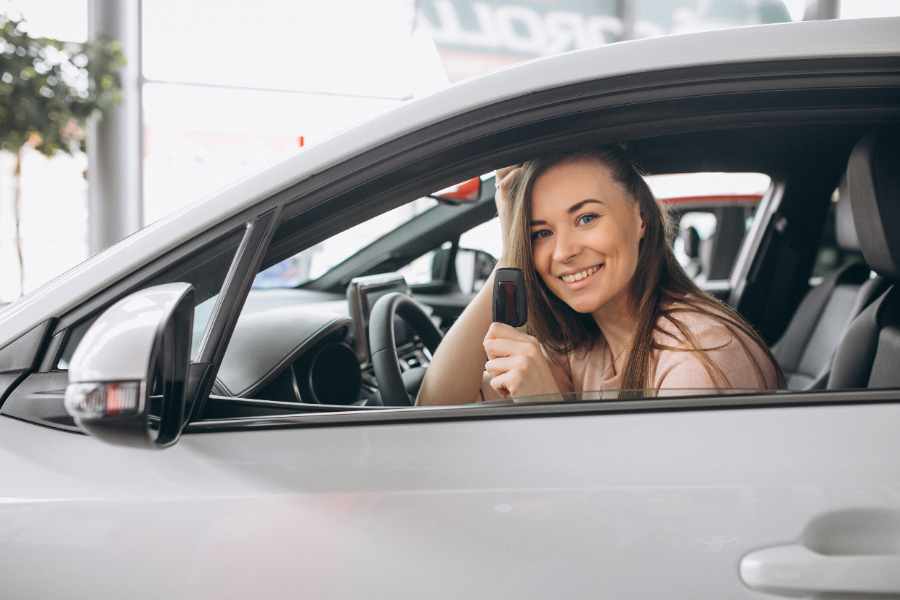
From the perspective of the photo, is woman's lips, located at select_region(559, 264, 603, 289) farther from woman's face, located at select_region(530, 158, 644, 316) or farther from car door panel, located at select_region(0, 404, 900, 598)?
car door panel, located at select_region(0, 404, 900, 598)

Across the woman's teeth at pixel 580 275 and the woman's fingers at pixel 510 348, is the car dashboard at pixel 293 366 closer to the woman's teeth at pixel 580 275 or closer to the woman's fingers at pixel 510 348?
the woman's fingers at pixel 510 348

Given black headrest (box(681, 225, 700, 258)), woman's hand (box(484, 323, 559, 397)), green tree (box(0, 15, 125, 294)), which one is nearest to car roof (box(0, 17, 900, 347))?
woman's hand (box(484, 323, 559, 397))

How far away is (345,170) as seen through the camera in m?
1.09

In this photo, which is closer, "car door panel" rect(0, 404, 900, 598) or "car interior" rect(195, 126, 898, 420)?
"car door panel" rect(0, 404, 900, 598)

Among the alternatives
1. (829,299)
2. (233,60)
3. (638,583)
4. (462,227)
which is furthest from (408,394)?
(233,60)

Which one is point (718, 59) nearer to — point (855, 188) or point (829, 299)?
point (855, 188)

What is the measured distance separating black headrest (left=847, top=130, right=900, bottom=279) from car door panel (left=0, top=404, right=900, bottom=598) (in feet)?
1.28

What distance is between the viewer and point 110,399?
2.88 feet

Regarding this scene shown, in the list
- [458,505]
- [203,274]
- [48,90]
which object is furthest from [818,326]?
[48,90]

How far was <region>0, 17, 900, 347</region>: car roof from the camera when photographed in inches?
42.6

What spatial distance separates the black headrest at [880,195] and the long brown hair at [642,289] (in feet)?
0.77

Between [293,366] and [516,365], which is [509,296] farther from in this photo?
[293,366]

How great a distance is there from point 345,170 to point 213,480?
0.43 metres

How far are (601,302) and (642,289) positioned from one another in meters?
0.09
